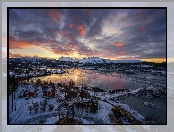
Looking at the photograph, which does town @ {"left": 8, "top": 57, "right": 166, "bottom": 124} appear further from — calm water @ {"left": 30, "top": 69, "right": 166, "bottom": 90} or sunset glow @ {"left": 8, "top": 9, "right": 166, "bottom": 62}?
sunset glow @ {"left": 8, "top": 9, "right": 166, "bottom": 62}

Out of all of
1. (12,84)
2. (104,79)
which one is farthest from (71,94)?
(12,84)

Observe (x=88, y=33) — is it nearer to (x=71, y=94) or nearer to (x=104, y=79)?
(x=104, y=79)

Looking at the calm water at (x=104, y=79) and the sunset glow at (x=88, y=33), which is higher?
the sunset glow at (x=88, y=33)

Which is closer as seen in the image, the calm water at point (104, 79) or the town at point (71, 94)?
the town at point (71, 94)

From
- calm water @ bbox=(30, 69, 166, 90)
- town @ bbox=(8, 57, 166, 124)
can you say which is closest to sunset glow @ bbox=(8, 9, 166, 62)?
town @ bbox=(8, 57, 166, 124)

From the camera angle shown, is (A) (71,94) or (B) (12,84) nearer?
(B) (12,84)

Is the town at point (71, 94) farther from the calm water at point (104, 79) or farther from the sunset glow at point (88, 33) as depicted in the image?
the sunset glow at point (88, 33)

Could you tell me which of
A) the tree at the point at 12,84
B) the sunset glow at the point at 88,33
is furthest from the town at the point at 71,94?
the sunset glow at the point at 88,33

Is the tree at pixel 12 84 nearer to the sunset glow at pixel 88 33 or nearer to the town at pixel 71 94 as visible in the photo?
the town at pixel 71 94

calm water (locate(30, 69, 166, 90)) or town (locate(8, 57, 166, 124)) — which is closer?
town (locate(8, 57, 166, 124))

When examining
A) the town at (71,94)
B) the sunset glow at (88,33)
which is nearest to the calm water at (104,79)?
the town at (71,94)
